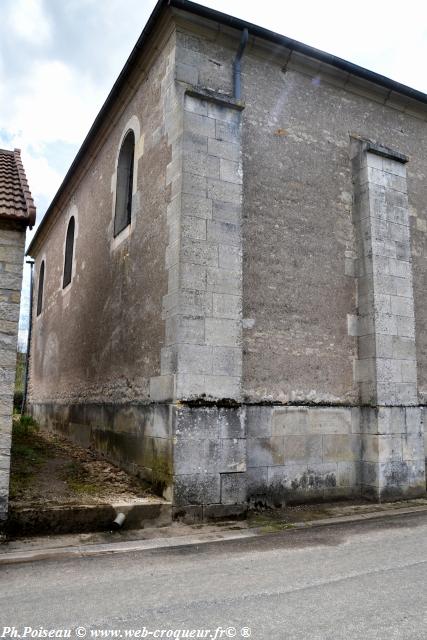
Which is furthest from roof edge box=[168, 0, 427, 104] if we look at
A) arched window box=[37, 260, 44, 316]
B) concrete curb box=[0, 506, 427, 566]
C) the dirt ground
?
arched window box=[37, 260, 44, 316]

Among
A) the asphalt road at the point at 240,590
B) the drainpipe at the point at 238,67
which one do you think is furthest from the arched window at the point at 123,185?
the asphalt road at the point at 240,590

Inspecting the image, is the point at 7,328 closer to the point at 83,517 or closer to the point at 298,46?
the point at 83,517

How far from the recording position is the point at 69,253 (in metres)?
13.1

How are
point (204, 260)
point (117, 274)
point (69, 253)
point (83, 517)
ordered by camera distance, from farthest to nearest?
point (69, 253) < point (117, 274) < point (204, 260) < point (83, 517)

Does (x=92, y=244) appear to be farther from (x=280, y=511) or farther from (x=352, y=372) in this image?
(x=280, y=511)

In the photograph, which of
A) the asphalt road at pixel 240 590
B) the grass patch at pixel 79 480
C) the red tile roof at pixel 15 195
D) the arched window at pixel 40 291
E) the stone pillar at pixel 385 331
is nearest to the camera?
the asphalt road at pixel 240 590

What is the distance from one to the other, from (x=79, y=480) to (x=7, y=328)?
2517 millimetres

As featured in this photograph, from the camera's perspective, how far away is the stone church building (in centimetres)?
629

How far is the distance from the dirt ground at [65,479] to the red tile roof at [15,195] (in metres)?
2.92

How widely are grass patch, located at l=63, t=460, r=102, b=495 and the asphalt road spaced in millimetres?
1658

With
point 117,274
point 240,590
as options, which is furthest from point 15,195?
point 240,590

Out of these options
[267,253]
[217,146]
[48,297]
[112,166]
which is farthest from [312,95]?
[48,297]

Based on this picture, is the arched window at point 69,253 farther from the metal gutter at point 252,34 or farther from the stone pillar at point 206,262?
the stone pillar at point 206,262

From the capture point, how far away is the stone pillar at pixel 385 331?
24.0ft
